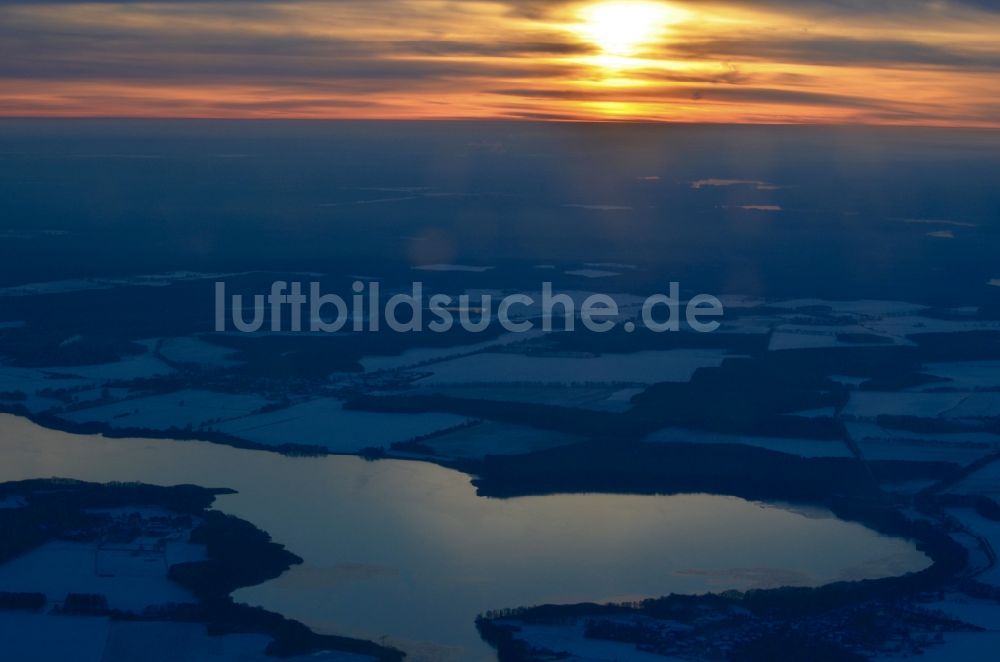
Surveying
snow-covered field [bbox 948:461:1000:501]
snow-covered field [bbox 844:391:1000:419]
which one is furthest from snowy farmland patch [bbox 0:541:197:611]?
snow-covered field [bbox 844:391:1000:419]

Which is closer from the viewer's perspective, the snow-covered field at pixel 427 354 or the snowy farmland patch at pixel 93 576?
the snowy farmland patch at pixel 93 576

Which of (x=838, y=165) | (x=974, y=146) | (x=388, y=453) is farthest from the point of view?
(x=974, y=146)

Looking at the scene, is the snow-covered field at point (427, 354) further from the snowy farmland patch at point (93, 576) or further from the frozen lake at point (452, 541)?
the snowy farmland patch at point (93, 576)

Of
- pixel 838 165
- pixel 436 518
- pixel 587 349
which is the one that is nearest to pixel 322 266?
pixel 587 349

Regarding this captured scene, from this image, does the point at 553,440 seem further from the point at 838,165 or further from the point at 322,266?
the point at 838,165

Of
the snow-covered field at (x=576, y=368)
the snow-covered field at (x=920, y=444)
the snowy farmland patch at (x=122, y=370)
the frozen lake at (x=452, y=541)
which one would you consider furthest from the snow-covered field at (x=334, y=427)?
the snow-covered field at (x=920, y=444)

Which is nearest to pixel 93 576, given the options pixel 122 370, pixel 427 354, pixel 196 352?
pixel 122 370
